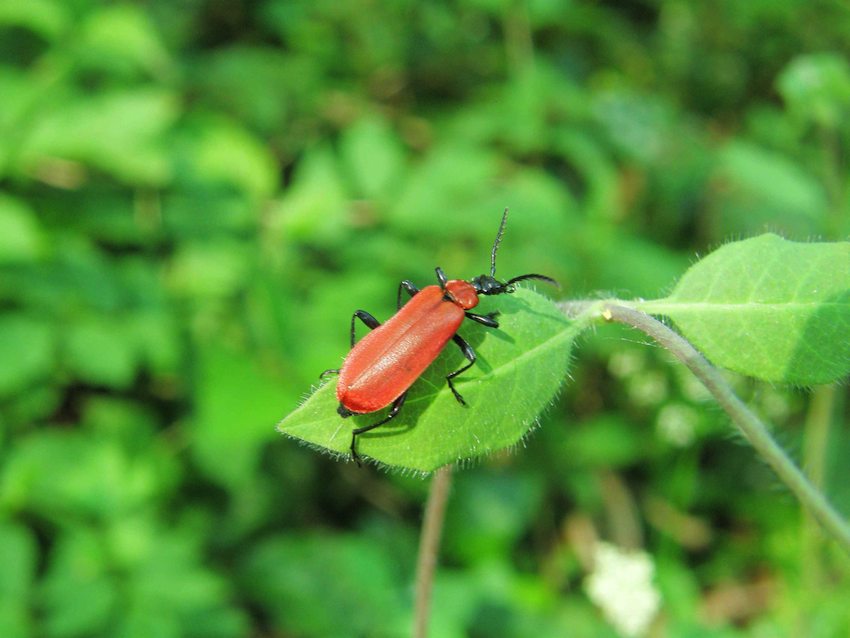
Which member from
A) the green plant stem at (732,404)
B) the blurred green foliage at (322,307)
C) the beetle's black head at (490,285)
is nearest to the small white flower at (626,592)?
the blurred green foliage at (322,307)

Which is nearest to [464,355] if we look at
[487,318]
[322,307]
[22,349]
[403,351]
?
[487,318]

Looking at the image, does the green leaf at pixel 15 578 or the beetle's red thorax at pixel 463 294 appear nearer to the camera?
the beetle's red thorax at pixel 463 294

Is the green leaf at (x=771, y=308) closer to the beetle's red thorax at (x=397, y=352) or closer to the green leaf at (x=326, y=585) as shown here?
the beetle's red thorax at (x=397, y=352)

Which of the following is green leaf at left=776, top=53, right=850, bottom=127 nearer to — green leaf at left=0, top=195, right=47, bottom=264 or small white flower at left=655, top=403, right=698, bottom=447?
small white flower at left=655, top=403, right=698, bottom=447

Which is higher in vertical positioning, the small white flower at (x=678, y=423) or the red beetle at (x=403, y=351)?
the small white flower at (x=678, y=423)

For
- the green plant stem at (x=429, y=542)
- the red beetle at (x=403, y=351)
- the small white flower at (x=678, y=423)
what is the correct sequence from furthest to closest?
1. the small white flower at (x=678, y=423)
2. the green plant stem at (x=429, y=542)
3. the red beetle at (x=403, y=351)

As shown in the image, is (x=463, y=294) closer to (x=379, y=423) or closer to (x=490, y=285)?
(x=490, y=285)

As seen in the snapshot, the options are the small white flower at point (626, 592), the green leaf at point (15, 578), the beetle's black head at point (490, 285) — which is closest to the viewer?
the beetle's black head at point (490, 285)

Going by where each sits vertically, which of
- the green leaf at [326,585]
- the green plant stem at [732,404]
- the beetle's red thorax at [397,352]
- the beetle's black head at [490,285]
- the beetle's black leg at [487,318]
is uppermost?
the beetle's black head at [490,285]
